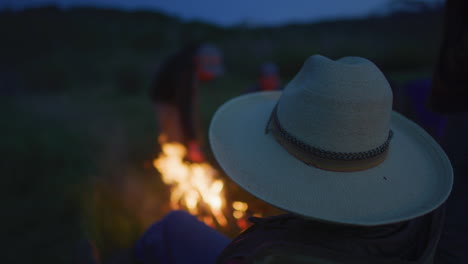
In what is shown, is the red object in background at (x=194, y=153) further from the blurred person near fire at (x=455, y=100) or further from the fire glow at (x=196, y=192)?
the blurred person near fire at (x=455, y=100)

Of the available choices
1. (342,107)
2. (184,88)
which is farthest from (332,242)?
(184,88)

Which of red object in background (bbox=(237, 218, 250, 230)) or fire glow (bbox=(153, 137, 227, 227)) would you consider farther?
fire glow (bbox=(153, 137, 227, 227))

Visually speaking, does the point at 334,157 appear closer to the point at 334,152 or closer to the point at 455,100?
the point at 334,152

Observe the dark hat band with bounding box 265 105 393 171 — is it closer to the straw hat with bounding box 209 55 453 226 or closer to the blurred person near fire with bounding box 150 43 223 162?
the straw hat with bounding box 209 55 453 226

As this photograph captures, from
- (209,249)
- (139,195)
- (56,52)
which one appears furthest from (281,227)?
(56,52)

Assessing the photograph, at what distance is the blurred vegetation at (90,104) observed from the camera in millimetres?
3402

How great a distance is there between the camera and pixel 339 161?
1102mm

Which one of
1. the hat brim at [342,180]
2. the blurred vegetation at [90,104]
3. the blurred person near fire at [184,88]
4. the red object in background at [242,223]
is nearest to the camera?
the hat brim at [342,180]

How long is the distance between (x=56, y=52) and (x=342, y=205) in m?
19.1

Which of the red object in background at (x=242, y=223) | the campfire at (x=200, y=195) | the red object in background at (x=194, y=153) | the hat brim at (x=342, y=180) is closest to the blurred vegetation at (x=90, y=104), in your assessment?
the campfire at (x=200, y=195)

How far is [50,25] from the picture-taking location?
1861cm

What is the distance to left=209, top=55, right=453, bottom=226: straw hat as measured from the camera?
106 centimetres

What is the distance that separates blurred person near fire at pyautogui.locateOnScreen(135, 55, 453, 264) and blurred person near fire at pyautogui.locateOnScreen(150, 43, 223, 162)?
2902 mm

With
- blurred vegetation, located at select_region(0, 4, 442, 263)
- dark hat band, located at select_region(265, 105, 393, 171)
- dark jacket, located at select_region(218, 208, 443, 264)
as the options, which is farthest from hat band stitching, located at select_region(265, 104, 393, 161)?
blurred vegetation, located at select_region(0, 4, 442, 263)
